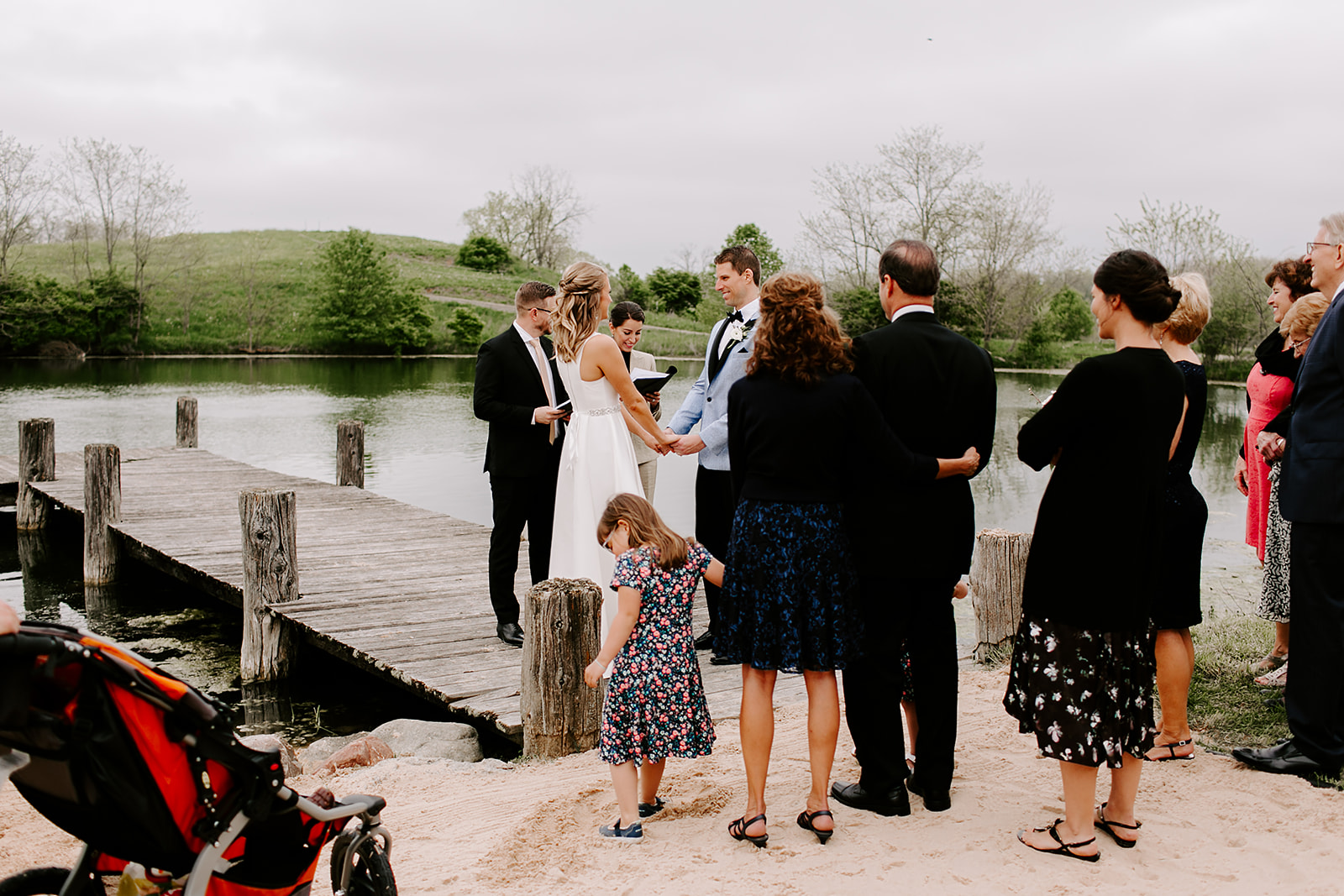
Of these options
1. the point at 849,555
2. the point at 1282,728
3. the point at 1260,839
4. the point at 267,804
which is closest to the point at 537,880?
the point at 267,804

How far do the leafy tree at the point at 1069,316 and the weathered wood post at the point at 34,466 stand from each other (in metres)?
39.1

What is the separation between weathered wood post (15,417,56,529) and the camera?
45.9 ft

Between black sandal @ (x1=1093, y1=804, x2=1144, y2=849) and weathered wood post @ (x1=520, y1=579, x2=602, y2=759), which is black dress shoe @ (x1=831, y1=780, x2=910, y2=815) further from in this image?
weathered wood post @ (x1=520, y1=579, x2=602, y2=759)

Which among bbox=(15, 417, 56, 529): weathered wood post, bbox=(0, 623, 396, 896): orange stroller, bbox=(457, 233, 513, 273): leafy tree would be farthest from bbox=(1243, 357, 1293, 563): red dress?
bbox=(457, 233, 513, 273): leafy tree

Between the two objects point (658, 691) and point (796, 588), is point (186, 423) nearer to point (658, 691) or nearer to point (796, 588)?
point (658, 691)

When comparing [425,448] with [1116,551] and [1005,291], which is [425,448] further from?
[1005,291]

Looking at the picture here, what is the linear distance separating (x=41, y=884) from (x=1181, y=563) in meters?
4.22

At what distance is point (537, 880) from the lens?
3.46 meters

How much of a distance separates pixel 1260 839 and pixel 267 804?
11.1 ft

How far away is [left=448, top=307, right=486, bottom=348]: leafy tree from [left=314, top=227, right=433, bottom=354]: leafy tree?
183 cm

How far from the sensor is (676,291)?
64.3 m

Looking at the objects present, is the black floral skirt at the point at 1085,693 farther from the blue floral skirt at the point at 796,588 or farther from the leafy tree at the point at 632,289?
the leafy tree at the point at 632,289

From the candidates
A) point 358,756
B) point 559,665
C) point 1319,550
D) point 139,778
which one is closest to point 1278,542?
point 1319,550

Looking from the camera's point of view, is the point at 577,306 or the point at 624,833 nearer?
the point at 624,833
